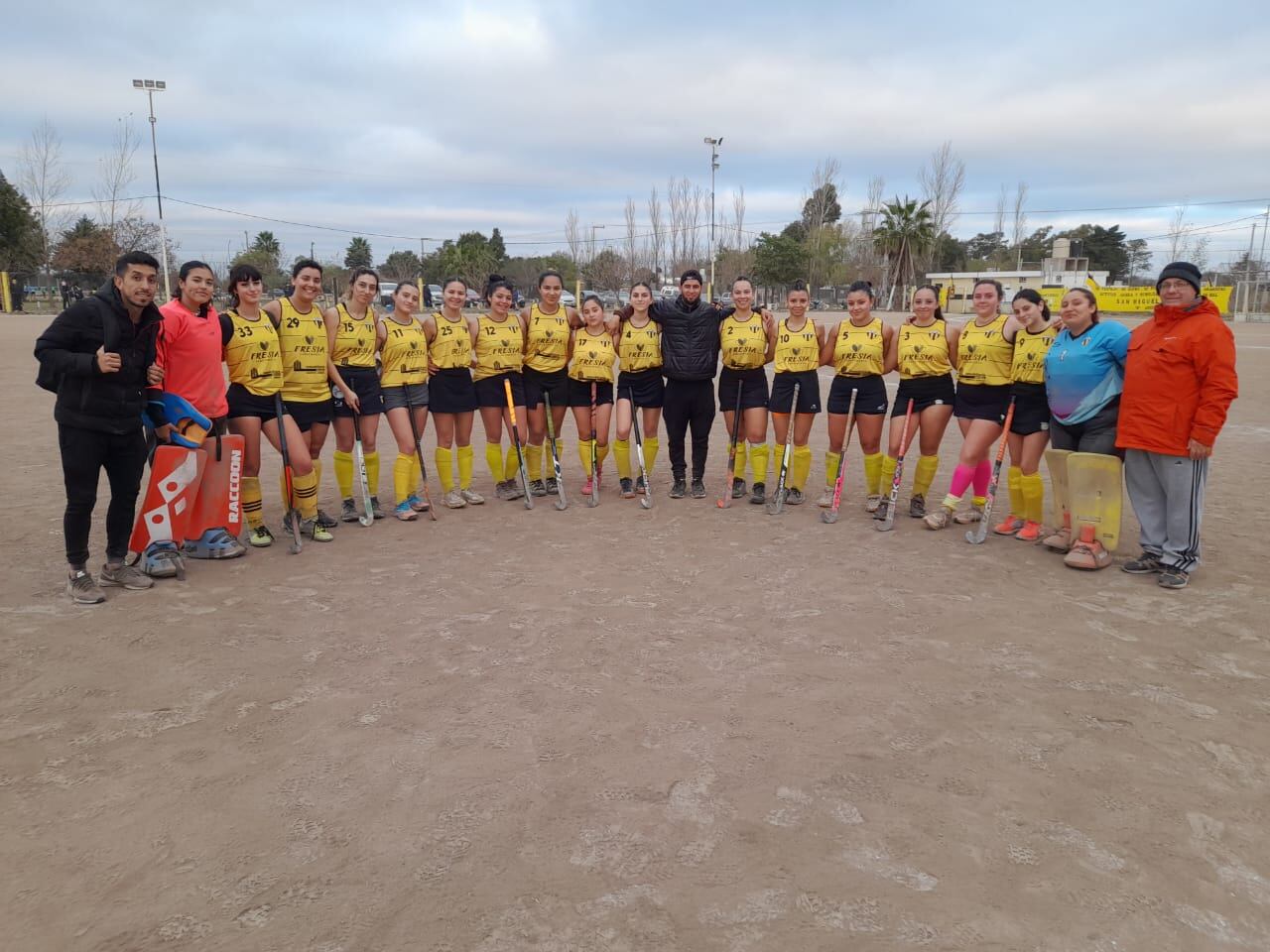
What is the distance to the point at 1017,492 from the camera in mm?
6188

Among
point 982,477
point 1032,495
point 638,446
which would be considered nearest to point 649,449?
point 638,446

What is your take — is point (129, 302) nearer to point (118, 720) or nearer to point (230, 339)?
point (230, 339)

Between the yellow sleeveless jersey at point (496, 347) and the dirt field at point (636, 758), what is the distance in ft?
7.12

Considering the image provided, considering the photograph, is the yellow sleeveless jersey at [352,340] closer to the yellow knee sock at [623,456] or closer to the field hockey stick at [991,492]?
the yellow knee sock at [623,456]

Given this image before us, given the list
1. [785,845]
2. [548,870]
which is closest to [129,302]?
[548,870]

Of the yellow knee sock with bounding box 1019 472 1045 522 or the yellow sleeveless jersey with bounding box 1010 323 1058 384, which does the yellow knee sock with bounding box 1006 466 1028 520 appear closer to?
the yellow knee sock with bounding box 1019 472 1045 522

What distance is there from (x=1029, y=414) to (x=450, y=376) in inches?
185

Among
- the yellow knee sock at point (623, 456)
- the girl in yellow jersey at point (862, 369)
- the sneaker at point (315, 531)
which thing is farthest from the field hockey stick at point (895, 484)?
the sneaker at point (315, 531)

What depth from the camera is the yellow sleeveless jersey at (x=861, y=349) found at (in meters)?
6.62

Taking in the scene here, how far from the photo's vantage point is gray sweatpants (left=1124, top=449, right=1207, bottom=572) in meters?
5.07

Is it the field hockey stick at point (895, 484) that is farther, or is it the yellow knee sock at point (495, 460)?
the yellow knee sock at point (495, 460)

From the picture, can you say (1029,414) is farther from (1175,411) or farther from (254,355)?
(254,355)

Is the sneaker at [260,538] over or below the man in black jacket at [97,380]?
below

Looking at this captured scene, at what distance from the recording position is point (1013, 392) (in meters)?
6.10
